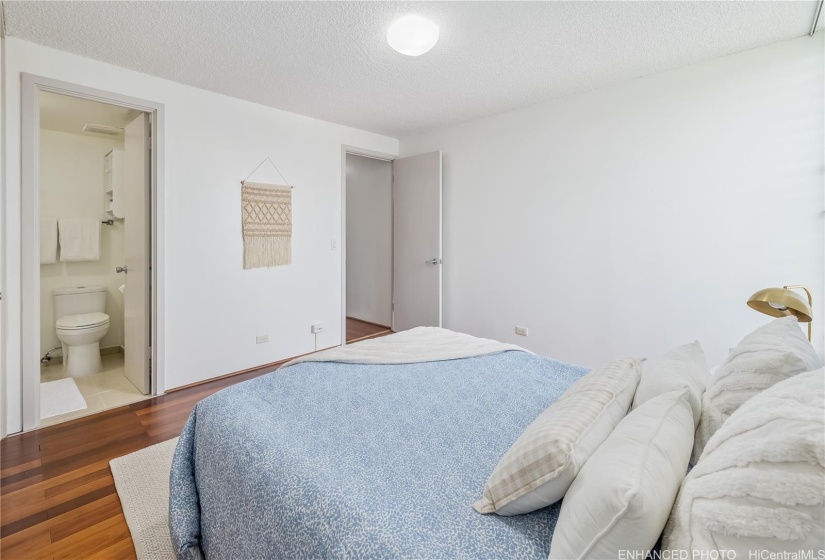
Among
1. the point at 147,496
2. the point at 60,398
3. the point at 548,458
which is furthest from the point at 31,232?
the point at 548,458

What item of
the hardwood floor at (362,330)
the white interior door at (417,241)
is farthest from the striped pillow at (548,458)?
the hardwood floor at (362,330)

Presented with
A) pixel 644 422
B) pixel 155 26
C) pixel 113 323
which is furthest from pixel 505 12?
pixel 113 323

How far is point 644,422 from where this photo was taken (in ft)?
3.03

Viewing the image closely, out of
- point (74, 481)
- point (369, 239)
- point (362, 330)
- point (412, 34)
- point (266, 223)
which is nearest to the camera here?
point (74, 481)

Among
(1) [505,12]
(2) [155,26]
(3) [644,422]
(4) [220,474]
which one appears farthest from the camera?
(2) [155,26]

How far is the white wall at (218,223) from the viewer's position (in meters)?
2.49

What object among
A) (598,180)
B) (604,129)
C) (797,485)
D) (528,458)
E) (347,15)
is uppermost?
(347,15)

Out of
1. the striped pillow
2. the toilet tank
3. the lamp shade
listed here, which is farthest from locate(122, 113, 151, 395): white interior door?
the lamp shade

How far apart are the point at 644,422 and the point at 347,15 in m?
2.38

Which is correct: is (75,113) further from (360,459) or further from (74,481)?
(360,459)

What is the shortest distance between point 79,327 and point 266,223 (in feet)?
6.08

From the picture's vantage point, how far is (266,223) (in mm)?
3711

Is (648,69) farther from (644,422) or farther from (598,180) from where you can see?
(644,422)

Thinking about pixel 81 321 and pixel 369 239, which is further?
pixel 369 239
